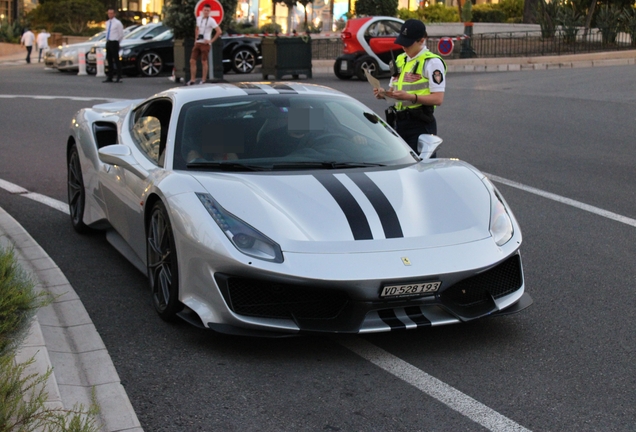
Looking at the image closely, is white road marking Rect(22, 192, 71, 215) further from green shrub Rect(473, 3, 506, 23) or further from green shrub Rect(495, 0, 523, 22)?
green shrub Rect(495, 0, 523, 22)

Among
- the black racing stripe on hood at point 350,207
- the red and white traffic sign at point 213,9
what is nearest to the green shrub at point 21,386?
the black racing stripe on hood at point 350,207

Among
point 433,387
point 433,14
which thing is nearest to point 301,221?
point 433,387

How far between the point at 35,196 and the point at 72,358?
487 centimetres

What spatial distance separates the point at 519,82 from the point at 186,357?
18457 millimetres

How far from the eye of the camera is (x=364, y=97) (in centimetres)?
1864

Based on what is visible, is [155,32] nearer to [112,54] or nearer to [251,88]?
[112,54]

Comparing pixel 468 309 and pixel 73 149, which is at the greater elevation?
pixel 73 149

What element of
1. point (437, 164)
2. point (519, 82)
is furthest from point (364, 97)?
point (437, 164)

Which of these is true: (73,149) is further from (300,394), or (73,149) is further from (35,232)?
(300,394)

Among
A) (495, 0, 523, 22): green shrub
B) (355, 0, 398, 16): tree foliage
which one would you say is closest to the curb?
(355, 0, 398, 16): tree foliage

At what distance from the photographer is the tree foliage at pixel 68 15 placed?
47844mm

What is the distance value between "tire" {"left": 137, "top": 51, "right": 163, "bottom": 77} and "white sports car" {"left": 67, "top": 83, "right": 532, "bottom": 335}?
19.9m

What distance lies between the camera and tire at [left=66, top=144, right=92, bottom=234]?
295 inches

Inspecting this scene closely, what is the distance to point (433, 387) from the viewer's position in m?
4.37
